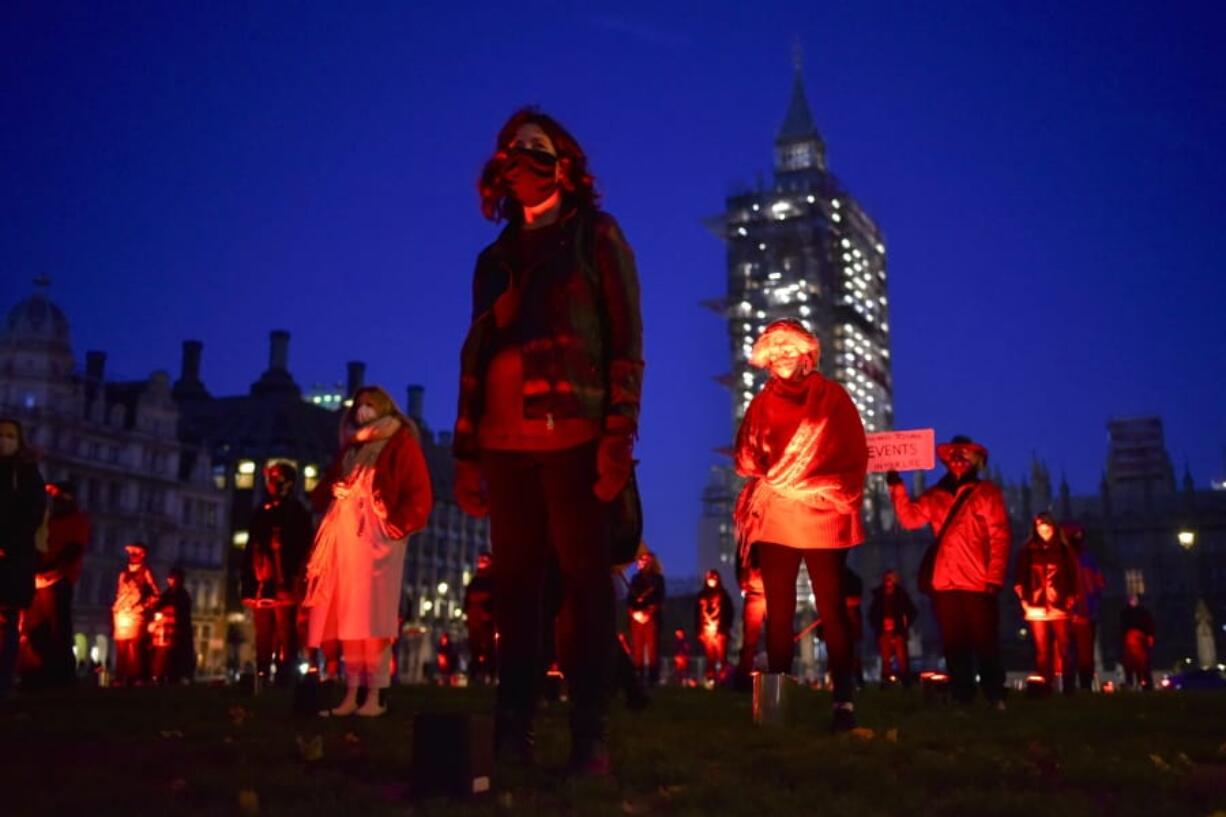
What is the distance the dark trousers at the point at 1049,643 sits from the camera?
1281 centimetres

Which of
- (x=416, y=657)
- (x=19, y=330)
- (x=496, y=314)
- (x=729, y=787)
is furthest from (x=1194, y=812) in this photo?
(x=416, y=657)

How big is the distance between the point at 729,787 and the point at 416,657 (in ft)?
280

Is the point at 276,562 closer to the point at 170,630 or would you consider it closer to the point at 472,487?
the point at 472,487

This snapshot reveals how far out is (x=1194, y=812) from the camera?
382cm

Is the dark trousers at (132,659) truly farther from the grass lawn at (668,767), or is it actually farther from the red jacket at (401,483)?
the red jacket at (401,483)

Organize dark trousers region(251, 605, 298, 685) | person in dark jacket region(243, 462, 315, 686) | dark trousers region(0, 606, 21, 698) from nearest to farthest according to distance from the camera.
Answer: dark trousers region(0, 606, 21, 698)
person in dark jacket region(243, 462, 315, 686)
dark trousers region(251, 605, 298, 685)

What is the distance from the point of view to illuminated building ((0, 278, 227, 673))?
205 feet

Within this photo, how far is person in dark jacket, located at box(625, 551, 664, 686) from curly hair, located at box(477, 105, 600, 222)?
1338cm

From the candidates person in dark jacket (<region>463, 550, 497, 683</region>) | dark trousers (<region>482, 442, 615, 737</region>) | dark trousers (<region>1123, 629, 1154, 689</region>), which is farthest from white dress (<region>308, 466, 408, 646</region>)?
dark trousers (<region>1123, 629, 1154, 689</region>)

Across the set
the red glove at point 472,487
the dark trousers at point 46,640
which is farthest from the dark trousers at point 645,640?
the red glove at point 472,487

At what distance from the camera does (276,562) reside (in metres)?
10.6

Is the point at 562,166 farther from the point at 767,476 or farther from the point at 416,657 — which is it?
the point at 416,657

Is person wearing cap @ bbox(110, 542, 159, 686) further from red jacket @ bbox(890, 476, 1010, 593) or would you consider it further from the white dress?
red jacket @ bbox(890, 476, 1010, 593)

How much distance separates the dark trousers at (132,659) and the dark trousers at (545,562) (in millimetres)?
14385
